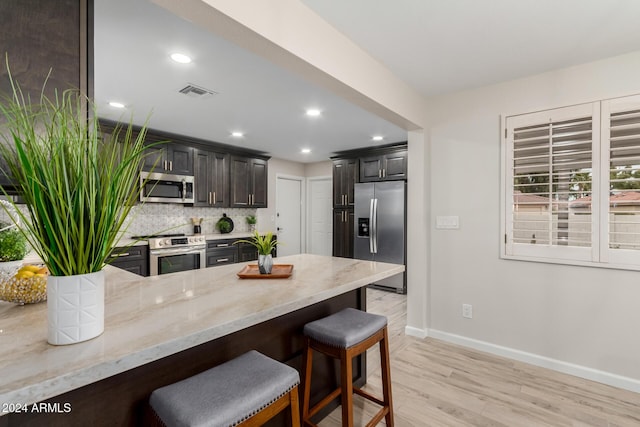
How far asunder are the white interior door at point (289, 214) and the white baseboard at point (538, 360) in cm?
375

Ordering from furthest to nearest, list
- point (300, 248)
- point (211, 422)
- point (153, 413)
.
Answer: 1. point (300, 248)
2. point (153, 413)
3. point (211, 422)

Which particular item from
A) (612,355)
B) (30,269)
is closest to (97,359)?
(30,269)

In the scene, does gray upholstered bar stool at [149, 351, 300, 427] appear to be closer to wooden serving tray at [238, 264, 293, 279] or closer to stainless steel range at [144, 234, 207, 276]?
wooden serving tray at [238, 264, 293, 279]

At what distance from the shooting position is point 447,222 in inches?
117

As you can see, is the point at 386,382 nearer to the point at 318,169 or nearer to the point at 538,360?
the point at 538,360

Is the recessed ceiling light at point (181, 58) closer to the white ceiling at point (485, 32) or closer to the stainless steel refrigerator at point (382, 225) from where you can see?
the white ceiling at point (485, 32)

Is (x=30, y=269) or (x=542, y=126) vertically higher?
(x=542, y=126)

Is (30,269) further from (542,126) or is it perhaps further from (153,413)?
(542,126)

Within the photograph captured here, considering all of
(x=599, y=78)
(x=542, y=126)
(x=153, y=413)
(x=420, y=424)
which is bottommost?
(x=420, y=424)

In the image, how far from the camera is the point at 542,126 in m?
2.51

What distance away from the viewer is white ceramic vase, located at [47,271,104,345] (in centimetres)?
81

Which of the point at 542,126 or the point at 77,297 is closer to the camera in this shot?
the point at 77,297

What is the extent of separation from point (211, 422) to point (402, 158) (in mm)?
4488

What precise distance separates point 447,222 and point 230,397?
2.54m
